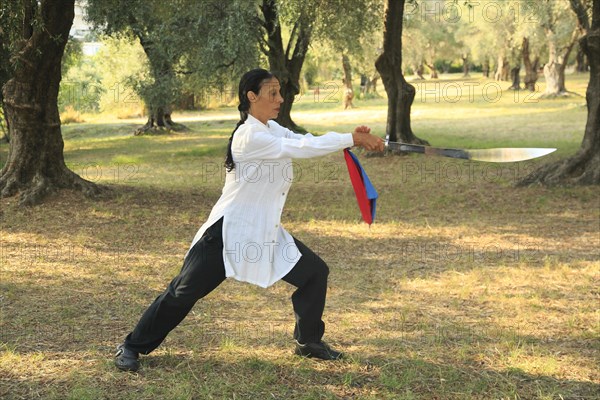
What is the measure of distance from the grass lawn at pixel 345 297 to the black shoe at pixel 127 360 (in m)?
0.05

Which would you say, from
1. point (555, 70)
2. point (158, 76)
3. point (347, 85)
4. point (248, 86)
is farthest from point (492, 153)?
point (555, 70)

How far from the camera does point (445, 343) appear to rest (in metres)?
5.32

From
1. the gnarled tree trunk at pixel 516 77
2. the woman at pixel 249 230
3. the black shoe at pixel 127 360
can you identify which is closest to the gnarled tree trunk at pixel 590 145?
the woman at pixel 249 230

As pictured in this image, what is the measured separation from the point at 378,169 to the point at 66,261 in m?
9.95

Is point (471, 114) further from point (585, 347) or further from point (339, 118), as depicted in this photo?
point (585, 347)

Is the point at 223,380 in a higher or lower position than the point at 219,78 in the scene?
lower

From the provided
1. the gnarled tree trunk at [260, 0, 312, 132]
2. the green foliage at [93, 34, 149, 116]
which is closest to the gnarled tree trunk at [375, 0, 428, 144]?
the gnarled tree trunk at [260, 0, 312, 132]

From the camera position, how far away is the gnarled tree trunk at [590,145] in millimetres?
12133

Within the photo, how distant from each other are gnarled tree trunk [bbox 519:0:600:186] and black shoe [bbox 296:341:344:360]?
8.91 m

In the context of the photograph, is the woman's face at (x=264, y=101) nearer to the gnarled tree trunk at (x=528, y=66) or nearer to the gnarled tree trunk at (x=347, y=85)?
the gnarled tree trunk at (x=347, y=85)

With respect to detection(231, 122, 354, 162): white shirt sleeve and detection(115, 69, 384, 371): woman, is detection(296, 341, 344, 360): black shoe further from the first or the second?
detection(231, 122, 354, 162): white shirt sleeve

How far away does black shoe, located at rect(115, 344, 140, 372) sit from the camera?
15.2ft

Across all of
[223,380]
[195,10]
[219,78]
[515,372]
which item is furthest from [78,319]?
[219,78]

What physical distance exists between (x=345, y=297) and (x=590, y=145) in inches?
305
